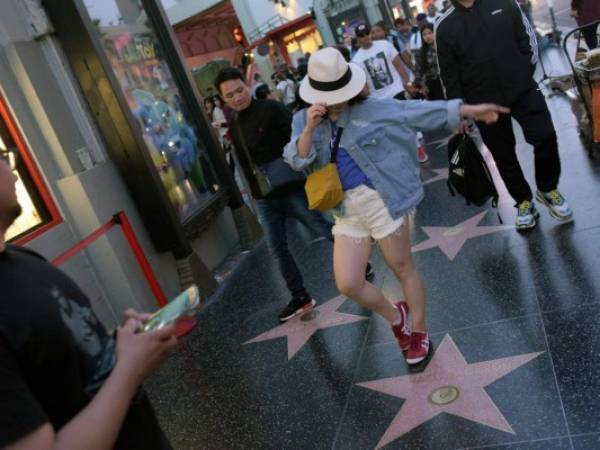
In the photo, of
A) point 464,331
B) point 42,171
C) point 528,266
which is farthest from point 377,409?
point 42,171

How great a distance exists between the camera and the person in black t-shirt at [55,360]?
1266 mm

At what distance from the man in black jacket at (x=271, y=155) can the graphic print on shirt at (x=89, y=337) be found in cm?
317

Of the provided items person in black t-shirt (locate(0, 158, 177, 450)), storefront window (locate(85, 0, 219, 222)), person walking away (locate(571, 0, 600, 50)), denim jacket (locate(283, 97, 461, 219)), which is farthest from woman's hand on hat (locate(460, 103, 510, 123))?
person walking away (locate(571, 0, 600, 50))

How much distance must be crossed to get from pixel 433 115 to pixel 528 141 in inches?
71.1

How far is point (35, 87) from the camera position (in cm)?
556

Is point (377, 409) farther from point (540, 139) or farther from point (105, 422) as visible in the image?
point (540, 139)

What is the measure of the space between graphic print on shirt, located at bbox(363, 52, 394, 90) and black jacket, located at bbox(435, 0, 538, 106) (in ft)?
9.09

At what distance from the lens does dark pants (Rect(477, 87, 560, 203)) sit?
4609 mm

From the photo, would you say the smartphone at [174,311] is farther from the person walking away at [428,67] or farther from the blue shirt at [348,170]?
the person walking away at [428,67]

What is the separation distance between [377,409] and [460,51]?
2.78 metres

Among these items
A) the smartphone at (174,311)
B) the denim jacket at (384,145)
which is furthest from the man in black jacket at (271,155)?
the smartphone at (174,311)

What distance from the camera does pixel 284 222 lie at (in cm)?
501

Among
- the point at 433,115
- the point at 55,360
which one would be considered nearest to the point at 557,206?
the point at 433,115

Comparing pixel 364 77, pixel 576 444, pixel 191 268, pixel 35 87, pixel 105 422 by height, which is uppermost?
pixel 35 87
